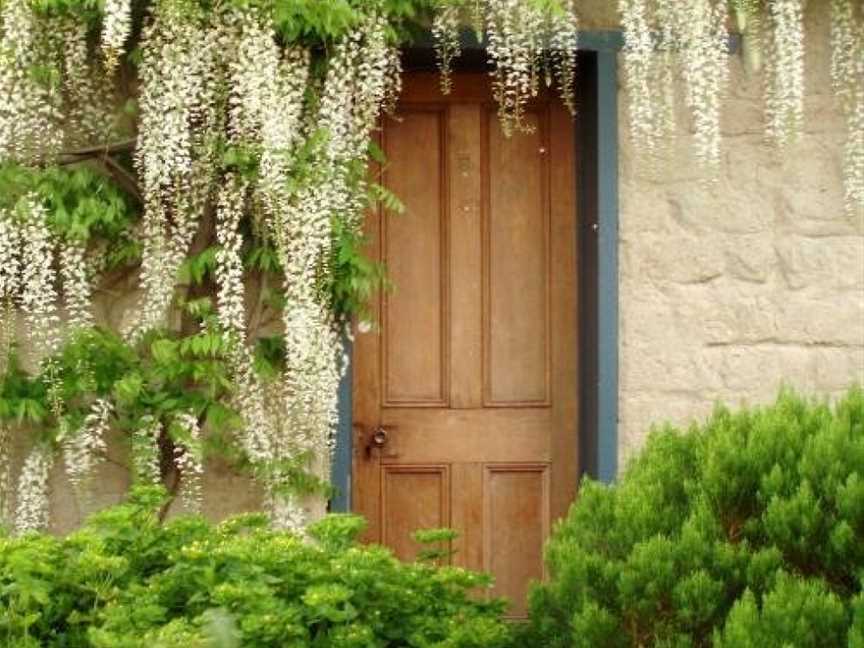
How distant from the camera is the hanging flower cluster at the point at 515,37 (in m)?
5.86

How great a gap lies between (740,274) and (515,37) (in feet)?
3.74

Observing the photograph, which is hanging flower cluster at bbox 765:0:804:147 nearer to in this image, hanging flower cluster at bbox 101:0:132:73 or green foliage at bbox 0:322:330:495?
green foliage at bbox 0:322:330:495

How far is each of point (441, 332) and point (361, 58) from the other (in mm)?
1053

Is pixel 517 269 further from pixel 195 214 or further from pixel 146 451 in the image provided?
pixel 146 451

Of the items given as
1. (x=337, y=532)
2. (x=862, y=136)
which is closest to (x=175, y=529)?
(x=337, y=532)

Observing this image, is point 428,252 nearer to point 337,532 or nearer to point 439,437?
point 439,437

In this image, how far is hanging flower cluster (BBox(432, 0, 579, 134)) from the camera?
5855 millimetres

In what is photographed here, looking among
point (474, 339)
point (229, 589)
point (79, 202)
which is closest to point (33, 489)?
point (79, 202)

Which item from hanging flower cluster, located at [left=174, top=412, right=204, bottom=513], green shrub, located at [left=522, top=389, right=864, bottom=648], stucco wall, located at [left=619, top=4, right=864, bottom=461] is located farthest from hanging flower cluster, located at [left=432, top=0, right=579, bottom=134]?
green shrub, located at [left=522, top=389, right=864, bottom=648]

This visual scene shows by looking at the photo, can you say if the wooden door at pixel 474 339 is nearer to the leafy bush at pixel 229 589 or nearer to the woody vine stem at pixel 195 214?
the woody vine stem at pixel 195 214

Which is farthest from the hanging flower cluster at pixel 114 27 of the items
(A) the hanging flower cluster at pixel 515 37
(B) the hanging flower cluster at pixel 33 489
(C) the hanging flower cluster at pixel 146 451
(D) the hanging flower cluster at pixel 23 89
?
(B) the hanging flower cluster at pixel 33 489

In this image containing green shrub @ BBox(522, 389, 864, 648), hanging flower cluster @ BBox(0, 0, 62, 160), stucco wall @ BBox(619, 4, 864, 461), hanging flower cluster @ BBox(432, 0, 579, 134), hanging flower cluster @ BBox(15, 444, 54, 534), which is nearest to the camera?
green shrub @ BBox(522, 389, 864, 648)

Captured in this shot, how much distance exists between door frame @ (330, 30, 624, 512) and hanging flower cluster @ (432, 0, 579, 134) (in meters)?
0.08

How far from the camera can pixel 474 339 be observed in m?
6.29
